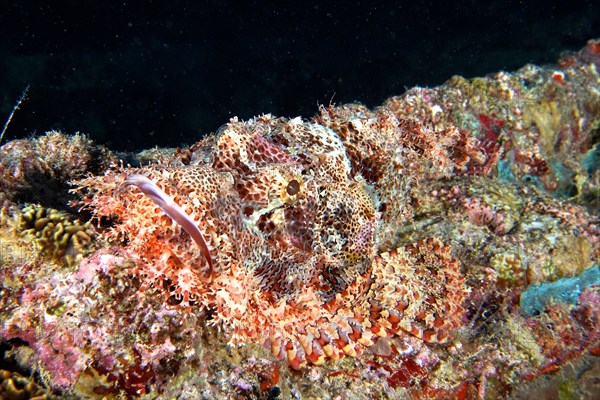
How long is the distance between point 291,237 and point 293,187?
39 centimetres

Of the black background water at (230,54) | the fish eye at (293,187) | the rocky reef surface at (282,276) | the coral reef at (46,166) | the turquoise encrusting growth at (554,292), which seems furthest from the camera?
the black background water at (230,54)

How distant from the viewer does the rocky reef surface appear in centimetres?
252

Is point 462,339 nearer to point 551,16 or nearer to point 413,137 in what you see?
point 413,137

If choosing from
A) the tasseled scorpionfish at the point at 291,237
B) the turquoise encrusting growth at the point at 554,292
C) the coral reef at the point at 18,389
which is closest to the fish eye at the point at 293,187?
the tasseled scorpionfish at the point at 291,237

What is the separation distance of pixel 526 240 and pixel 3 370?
539 cm

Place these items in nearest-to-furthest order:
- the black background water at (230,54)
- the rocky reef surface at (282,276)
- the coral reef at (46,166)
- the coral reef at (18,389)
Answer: the coral reef at (18,389)
the rocky reef surface at (282,276)
the coral reef at (46,166)
the black background water at (230,54)

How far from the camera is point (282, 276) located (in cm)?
282

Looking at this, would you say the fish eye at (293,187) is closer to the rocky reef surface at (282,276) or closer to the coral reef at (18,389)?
the rocky reef surface at (282,276)

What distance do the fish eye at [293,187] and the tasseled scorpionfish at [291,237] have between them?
14mm

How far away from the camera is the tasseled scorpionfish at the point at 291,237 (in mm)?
2350

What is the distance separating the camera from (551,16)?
3234 centimetres

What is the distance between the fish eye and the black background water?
16.5 metres

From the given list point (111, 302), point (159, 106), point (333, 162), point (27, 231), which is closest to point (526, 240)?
point (333, 162)

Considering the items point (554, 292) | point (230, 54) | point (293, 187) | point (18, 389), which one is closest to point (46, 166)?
point (18, 389)
